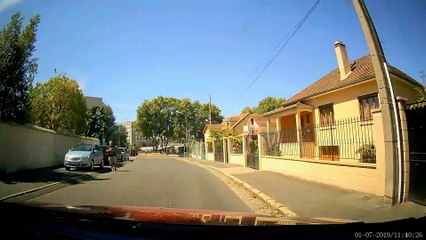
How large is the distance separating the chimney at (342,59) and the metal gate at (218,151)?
18.7 meters

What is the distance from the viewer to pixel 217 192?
12844 millimetres

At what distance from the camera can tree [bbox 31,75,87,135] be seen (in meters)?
28.7

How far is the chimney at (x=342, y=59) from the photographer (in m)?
23.0

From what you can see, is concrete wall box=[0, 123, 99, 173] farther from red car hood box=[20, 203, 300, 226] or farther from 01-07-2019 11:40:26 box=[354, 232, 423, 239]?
01-07-2019 11:40:26 box=[354, 232, 423, 239]

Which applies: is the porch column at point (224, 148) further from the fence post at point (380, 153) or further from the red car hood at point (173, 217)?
the red car hood at point (173, 217)

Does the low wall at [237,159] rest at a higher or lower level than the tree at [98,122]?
lower

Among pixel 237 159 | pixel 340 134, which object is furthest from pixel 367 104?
pixel 237 159

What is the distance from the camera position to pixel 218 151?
42000 mm

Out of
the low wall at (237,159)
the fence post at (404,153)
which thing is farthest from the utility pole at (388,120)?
the low wall at (237,159)

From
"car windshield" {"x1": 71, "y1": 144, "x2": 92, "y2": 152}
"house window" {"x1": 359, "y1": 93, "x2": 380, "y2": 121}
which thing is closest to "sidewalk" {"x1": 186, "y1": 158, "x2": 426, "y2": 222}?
"house window" {"x1": 359, "y1": 93, "x2": 380, "y2": 121}

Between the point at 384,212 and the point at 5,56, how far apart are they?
13.1 metres

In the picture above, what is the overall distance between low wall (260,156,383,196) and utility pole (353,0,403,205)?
100 centimetres

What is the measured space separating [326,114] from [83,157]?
14262 mm

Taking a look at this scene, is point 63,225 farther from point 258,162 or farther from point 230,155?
point 230,155
